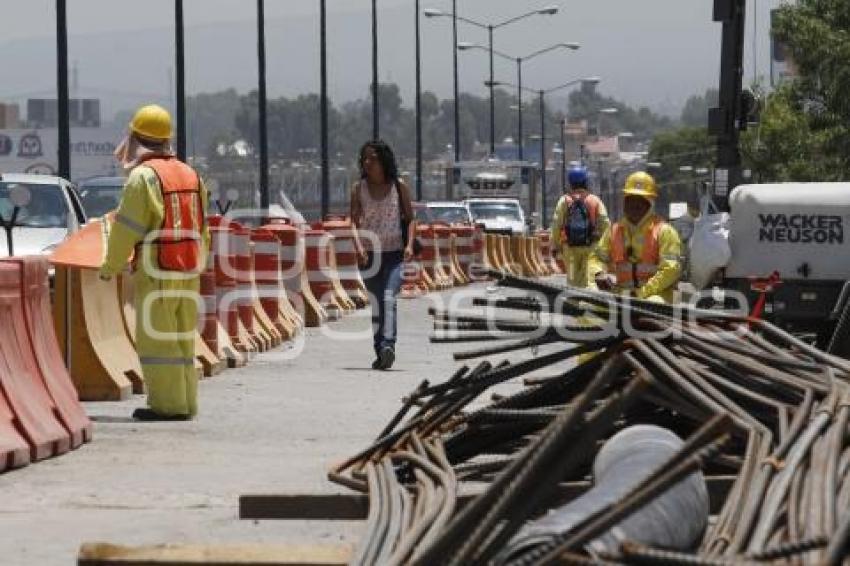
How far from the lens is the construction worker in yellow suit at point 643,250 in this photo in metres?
14.1

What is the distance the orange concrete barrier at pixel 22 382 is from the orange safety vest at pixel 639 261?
3835 mm

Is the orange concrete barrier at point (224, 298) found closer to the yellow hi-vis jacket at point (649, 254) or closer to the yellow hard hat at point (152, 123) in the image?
the yellow hard hat at point (152, 123)

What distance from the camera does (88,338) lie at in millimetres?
14977

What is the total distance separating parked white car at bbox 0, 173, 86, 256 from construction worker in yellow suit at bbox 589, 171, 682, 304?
8402 mm

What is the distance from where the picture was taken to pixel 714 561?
5.82 meters

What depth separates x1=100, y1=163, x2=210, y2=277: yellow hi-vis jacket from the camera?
13.4 metres

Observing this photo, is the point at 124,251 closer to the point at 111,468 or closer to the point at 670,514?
the point at 111,468

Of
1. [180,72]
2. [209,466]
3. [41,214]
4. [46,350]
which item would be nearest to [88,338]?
[46,350]

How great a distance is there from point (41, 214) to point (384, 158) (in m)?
5.04

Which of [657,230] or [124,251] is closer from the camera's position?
[124,251]

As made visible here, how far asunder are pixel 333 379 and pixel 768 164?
39917 millimetres

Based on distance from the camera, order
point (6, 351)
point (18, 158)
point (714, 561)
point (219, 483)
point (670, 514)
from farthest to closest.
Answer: point (18, 158) → point (6, 351) → point (219, 483) → point (670, 514) → point (714, 561)

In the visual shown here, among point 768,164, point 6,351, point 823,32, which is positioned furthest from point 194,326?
point 768,164

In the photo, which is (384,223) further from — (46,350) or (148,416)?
(46,350)
